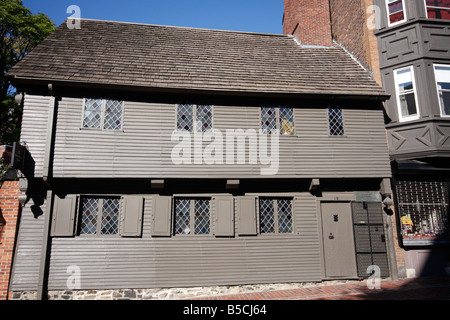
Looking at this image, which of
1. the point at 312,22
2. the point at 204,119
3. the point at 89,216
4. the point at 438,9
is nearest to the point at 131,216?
the point at 89,216

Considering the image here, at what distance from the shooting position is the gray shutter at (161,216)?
364 inches

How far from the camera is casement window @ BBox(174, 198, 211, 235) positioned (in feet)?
31.2

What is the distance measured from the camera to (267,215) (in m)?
9.95

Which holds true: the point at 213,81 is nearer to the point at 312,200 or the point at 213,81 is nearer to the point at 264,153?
the point at 264,153

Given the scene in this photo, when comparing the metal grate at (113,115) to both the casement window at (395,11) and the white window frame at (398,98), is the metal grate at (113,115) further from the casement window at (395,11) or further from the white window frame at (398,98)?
the casement window at (395,11)

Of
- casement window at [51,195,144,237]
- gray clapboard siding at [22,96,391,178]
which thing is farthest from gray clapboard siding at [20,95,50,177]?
casement window at [51,195,144,237]

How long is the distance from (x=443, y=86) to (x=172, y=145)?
946 centimetres

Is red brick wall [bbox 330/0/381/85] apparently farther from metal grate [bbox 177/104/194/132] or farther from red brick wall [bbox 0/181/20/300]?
red brick wall [bbox 0/181/20/300]

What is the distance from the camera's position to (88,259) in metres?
8.92

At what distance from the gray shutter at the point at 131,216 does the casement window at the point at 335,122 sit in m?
6.66

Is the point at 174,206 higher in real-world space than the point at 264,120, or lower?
lower

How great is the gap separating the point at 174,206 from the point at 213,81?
4.20 metres
